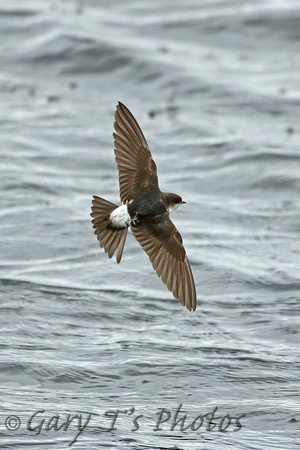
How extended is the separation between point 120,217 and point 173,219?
3.33m

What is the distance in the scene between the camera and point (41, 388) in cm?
528

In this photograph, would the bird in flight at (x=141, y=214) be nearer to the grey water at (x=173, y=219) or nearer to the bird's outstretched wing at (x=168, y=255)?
the bird's outstretched wing at (x=168, y=255)

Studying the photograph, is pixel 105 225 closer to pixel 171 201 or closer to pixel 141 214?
pixel 141 214

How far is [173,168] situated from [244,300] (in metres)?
3.06

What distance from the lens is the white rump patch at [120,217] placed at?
5.05 m

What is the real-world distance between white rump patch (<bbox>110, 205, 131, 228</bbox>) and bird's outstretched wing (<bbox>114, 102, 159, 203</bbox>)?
0.46 feet

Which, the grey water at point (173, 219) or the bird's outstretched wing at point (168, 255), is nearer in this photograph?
the grey water at point (173, 219)

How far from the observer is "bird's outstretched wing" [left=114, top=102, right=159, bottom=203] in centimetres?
521

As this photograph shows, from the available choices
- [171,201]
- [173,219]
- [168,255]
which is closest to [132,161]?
[171,201]

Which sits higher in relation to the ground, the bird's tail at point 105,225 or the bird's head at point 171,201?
the bird's head at point 171,201

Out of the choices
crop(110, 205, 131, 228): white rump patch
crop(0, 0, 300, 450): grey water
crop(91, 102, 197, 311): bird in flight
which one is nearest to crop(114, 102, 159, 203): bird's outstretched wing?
crop(91, 102, 197, 311): bird in flight

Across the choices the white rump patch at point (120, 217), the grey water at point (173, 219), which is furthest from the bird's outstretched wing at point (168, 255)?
the grey water at point (173, 219)

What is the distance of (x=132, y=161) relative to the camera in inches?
207

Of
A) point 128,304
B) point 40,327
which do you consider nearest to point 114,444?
point 40,327
